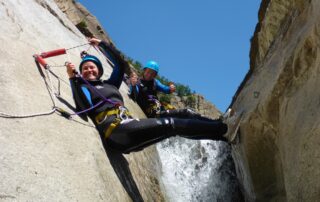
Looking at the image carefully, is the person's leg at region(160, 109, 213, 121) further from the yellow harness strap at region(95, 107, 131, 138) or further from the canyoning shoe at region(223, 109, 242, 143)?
the yellow harness strap at region(95, 107, 131, 138)

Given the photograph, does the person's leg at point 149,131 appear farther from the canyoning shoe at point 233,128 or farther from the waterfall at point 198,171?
the waterfall at point 198,171

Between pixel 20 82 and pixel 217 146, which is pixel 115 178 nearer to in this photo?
pixel 20 82

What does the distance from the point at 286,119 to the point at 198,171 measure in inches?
226

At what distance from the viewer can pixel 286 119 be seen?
6.14m

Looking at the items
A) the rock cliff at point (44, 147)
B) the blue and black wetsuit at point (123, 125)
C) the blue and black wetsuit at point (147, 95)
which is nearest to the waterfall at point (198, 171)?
the blue and black wetsuit at point (147, 95)

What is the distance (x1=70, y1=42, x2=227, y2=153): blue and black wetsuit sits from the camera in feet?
20.6

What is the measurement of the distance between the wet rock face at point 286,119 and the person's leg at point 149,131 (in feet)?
3.36

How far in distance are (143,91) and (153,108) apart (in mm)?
521

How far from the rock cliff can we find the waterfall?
281 centimetres

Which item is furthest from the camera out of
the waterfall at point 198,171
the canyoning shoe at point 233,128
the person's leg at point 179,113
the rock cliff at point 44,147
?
the person's leg at point 179,113

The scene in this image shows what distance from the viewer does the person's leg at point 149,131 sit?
6250mm

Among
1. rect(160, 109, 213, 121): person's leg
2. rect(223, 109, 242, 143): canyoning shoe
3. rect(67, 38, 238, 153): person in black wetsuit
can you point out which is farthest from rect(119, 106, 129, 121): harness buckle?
rect(160, 109, 213, 121): person's leg

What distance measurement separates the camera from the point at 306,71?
19.2 feet

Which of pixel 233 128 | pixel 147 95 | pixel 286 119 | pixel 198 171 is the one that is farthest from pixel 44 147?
pixel 198 171
